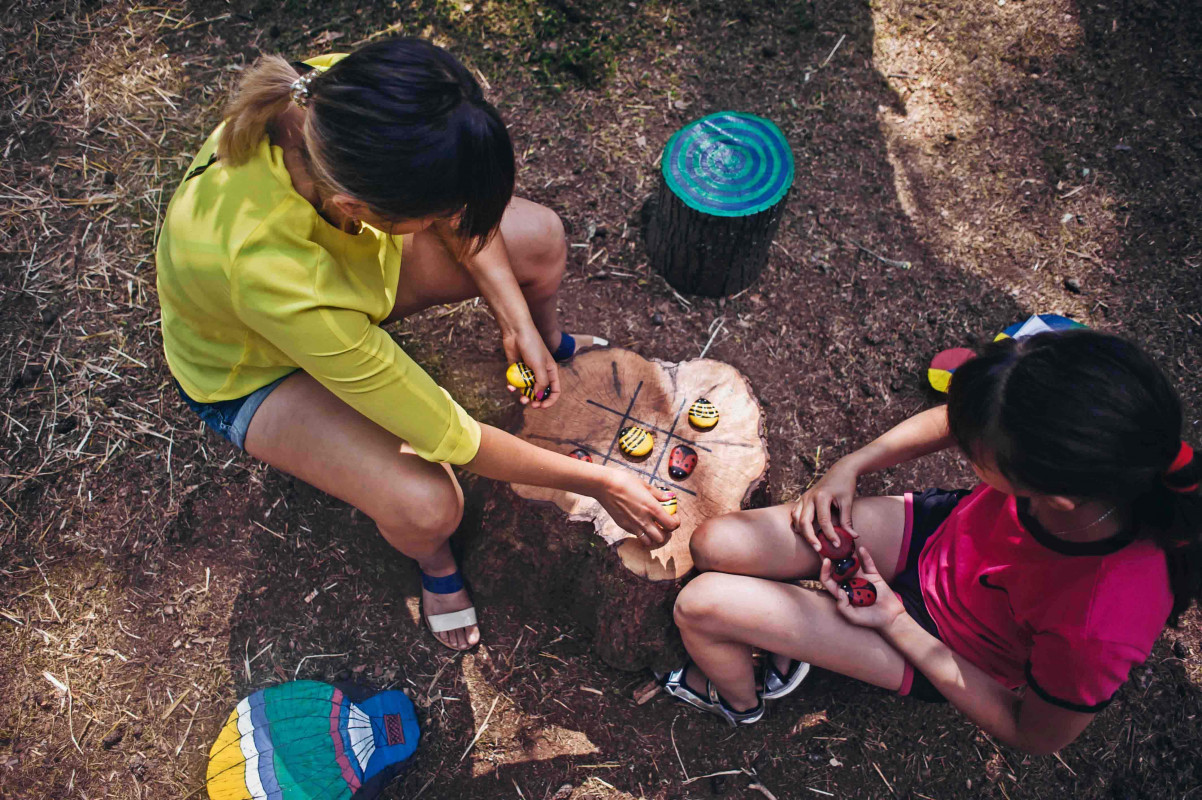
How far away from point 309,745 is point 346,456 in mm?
991

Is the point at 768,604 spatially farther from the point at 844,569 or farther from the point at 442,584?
the point at 442,584

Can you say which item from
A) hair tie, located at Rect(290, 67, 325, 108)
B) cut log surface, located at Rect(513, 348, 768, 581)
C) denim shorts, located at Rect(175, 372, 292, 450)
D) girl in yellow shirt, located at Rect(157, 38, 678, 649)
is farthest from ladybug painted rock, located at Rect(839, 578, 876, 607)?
hair tie, located at Rect(290, 67, 325, 108)

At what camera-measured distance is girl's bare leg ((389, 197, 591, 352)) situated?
2.38 metres

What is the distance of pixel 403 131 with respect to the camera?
1460 millimetres

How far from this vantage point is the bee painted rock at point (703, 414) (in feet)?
8.20

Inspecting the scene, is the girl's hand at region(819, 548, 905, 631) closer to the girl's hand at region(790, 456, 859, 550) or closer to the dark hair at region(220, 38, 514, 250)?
the girl's hand at region(790, 456, 859, 550)

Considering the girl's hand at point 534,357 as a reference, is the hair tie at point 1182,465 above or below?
above

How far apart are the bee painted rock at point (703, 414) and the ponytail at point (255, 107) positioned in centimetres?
152

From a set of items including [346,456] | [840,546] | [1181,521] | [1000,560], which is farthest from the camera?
[840,546]

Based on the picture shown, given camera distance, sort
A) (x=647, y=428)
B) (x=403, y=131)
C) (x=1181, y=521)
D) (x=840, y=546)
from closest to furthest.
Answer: (x=403, y=131) < (x=1181, y=521) < (x=840, y=546) < (x=647, y=428)

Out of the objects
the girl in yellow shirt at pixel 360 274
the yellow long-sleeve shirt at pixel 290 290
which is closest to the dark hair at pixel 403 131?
the girl in yellow shirt at pixel 360 274

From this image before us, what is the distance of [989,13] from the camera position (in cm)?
396

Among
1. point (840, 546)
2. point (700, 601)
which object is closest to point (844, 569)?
point (840, 546)

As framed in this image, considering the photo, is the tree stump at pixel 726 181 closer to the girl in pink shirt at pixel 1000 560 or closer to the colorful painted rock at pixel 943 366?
the colorful painted rock at pixel 943 366
